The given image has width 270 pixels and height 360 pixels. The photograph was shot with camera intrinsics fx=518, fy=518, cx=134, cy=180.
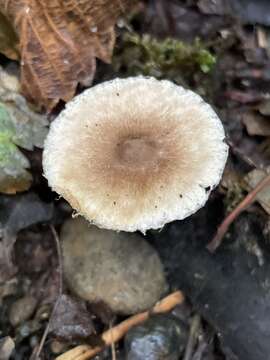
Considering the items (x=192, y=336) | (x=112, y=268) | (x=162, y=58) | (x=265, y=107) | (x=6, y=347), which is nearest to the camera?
(x=6, y=347)

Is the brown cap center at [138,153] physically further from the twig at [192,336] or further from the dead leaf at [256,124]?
the twig at [192,336]

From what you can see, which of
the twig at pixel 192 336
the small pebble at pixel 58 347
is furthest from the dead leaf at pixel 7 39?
the twig at pixel 192 336

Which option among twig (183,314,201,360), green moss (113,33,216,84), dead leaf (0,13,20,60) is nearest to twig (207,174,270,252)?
twig (183,314,201,360)

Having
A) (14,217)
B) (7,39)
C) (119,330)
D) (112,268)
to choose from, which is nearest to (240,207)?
(112,268)

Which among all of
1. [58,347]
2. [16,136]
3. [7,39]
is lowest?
[58,347]

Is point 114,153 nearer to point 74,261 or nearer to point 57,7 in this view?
point 74,261

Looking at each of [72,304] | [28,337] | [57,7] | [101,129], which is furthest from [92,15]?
[28,337]

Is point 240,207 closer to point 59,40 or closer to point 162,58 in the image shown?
point 162,58

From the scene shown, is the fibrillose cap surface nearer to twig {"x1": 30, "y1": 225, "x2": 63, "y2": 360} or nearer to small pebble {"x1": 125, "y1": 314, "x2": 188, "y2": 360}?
twig {"x1": 30, "y1": 225, "x2": 63, "y2": 360}
